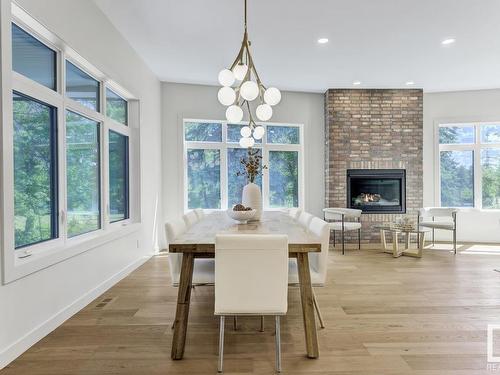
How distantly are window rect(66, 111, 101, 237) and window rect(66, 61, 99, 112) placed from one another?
18 cm

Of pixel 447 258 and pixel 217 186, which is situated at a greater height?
pixel 217 186

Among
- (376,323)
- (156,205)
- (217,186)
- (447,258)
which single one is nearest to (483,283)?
(447,258)

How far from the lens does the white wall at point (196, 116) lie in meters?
5.71

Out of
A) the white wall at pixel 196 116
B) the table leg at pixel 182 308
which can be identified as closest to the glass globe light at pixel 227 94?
the table leg at pixel 182 308

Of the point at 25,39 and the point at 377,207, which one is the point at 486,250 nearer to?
the point at 377,207

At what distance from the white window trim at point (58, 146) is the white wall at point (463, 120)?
5442 millimetres

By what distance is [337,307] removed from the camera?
2957 mm

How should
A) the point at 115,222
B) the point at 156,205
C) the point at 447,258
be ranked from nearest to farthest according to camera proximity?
the point at 115,222 → the point at 447,258 → the point at 156,205

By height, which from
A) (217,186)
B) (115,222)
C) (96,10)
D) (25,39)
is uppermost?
(96,10)

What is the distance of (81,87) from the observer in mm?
3270

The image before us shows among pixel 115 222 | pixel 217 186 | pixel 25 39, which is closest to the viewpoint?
pixel 25 39

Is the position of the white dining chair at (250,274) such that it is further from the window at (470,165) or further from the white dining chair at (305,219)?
the window at (470,165)

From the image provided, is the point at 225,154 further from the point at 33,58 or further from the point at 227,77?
the point at 33,58

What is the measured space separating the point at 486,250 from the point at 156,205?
570 cm
